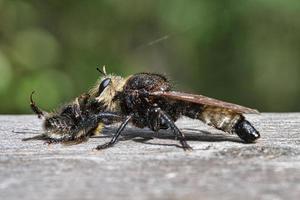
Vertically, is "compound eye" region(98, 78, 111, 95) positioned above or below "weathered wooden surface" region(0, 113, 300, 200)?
above

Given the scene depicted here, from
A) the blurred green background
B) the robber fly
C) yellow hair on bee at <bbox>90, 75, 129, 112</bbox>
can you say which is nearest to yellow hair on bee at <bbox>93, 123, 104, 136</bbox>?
the robber fly

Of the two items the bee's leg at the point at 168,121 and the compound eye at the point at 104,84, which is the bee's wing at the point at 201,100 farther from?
the compound eye at the point at 104,84

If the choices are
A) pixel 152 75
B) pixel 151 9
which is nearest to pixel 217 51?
pixel 151 9

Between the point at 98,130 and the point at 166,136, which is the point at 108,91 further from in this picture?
the point at 166,136

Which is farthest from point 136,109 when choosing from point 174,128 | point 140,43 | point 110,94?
point 140,43

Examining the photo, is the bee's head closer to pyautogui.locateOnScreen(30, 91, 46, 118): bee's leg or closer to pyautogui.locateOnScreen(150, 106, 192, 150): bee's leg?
pyautogui.locateOnScreen(150, 106, 192, 150): bee's leg

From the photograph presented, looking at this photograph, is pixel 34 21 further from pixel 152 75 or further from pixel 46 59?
pixel 152 75

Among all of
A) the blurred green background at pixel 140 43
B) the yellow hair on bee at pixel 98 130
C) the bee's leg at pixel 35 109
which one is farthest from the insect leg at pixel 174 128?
the blurred green background at pixel 140 43
